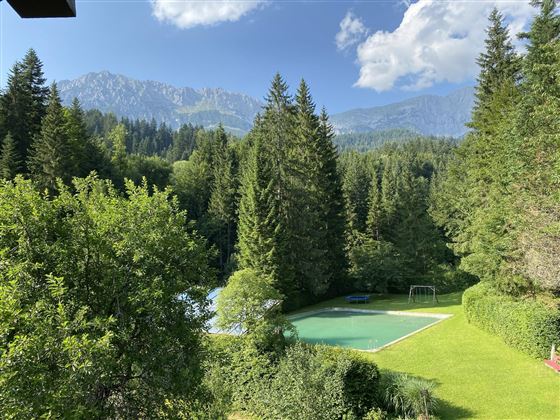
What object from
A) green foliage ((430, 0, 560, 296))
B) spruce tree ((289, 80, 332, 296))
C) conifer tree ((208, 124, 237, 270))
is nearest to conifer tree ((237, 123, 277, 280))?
spruce tree ((289, 80, 332, 296))

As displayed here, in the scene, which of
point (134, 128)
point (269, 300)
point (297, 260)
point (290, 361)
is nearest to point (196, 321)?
point (290, 361)

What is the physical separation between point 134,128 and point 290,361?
145239mm

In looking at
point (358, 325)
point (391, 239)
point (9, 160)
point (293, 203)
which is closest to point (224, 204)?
point (293, 203)

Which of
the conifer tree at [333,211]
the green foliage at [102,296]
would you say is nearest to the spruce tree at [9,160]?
the conifer tree at [333,211]

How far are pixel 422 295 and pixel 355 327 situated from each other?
43.7ft

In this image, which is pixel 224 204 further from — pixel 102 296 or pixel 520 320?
pixel 102 296

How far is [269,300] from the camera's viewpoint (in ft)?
50.2

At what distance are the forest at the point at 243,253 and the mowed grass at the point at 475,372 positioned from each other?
1.17 m

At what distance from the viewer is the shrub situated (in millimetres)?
11461

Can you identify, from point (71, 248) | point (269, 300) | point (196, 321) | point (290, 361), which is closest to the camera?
point (71, 248)

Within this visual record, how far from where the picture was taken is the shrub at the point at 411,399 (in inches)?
451

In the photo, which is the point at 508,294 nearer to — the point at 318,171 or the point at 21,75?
the point at 318,171

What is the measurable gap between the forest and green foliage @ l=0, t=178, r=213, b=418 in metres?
0.03

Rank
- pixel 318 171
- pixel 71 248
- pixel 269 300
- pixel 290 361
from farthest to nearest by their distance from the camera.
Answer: pixel 318 171
pixel 269 300
pixel 290 361
pixel 71 248
